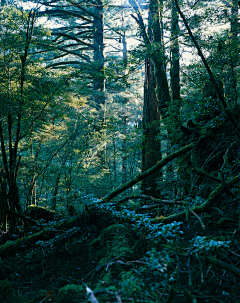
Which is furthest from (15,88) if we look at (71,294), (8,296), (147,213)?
(71,294)

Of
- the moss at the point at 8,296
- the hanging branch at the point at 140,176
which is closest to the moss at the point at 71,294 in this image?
the moss at the point at 8,296

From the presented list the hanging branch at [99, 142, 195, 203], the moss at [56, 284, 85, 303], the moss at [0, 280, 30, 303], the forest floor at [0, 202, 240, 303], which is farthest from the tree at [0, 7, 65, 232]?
Result: the moss at [56, 284, 85, 303]

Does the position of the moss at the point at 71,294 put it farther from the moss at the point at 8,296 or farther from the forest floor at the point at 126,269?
the moss at the point at 8,296

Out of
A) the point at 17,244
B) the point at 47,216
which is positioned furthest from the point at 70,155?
the point at 17,244

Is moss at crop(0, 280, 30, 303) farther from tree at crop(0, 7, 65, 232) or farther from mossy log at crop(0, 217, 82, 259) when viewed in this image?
tree at crop(0, 7, 65, 232)

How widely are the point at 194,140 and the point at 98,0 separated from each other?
1351 cm

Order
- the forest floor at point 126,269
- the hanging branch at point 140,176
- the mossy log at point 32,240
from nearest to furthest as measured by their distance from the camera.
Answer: the forest floor at point 126,269, the mossy log at point 32,240, the hanging branch at point 140,176

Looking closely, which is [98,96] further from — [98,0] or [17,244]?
[17,244]

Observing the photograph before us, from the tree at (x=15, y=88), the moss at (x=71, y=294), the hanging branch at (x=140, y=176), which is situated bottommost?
the moss at (x=71, y=294)

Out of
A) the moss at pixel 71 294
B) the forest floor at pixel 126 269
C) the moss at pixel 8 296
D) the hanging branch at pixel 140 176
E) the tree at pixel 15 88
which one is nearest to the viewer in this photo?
the forest floor at pixel 126 269

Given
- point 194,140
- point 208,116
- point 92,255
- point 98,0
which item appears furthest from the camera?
point 98,0

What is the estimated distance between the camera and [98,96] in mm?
14234

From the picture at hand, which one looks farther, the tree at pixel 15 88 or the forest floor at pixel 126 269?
the tree at pixel 15 88

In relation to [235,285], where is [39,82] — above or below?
above
